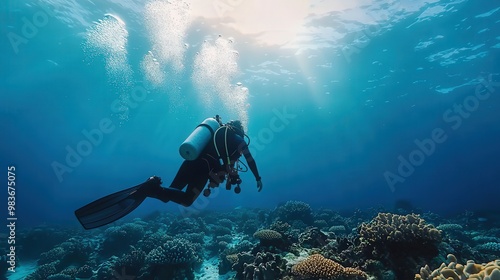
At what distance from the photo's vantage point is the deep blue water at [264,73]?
2411 centimetres

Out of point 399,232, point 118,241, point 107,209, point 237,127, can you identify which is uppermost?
point 237,127

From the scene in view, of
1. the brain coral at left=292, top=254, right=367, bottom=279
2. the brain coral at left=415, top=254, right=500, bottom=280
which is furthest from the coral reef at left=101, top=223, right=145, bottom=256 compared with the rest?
the brain coral at left=415, top=254, right=500, bottom=280

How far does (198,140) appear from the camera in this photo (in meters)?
6.14

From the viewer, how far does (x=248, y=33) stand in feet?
85.6

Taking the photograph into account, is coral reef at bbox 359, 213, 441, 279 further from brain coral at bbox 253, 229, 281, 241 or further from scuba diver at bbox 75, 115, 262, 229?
scuba diver at bbox 75, 115, 262, 229

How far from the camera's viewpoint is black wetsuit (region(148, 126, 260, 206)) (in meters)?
6.25
